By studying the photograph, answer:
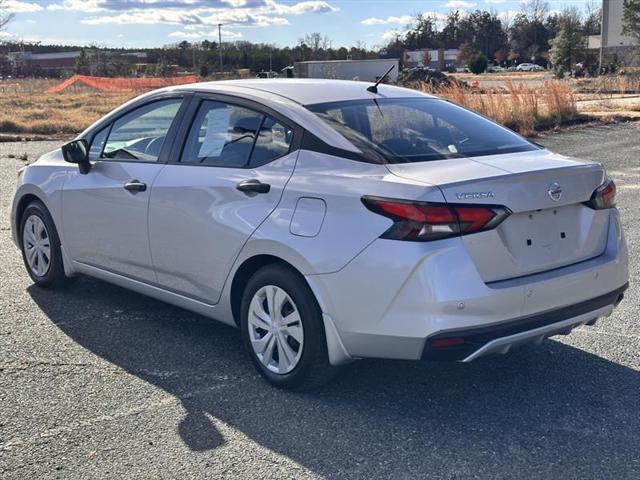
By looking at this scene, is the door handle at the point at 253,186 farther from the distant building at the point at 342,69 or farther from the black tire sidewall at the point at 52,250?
the distant building at the point at 342,69

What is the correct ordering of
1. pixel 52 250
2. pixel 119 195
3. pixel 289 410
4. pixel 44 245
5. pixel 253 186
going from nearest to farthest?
pixel 289 410 < pixel 253 186 < pixel 119 195 < pixel 52 250 < pixel 44 245

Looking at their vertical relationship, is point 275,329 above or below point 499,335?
below

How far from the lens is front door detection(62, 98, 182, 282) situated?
5.02m

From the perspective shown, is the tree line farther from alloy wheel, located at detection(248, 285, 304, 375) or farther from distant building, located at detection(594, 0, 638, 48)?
alloy wheel, located at detection(248, 285, 304, 375)

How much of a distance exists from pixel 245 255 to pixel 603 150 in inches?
501

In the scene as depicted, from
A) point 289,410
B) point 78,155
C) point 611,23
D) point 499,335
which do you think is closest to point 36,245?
point 78,155

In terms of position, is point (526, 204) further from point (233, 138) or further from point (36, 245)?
point (36, 245)

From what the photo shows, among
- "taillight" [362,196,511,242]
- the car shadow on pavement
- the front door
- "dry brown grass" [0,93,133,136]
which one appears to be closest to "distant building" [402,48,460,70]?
"dry brown grass" [0,93,133,136]

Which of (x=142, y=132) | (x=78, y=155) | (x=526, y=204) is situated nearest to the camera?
(x=526, y=204)

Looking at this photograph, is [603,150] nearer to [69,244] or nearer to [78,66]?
[69,244]

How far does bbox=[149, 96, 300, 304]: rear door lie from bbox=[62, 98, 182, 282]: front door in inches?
6.7

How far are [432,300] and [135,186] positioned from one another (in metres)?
2.31

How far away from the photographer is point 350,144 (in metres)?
4.09

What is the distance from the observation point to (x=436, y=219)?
3.53 metres
